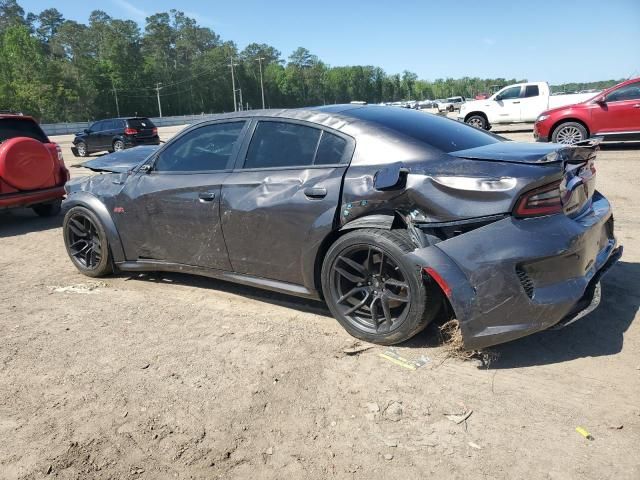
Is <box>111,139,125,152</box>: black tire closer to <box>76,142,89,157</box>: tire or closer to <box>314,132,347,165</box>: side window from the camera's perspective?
<box>76,142,89,157</box>: tire

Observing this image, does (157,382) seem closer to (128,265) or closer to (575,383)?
(128,265)

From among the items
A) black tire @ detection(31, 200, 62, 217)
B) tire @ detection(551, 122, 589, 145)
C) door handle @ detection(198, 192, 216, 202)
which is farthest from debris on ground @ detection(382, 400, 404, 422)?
tire @ detection(551, 122, 589, 145)

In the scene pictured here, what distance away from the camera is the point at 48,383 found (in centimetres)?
304

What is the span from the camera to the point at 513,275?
268 centimetres

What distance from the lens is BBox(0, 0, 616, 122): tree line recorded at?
75562 millimetres

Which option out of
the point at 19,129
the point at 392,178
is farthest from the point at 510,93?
the point at 392,178

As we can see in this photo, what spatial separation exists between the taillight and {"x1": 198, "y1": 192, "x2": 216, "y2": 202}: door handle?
7.24 feet

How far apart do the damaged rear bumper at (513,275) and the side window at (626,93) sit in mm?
11044

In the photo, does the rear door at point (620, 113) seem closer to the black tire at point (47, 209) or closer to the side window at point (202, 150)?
the side window at point (202, 150)

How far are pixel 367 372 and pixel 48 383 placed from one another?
1930 mm

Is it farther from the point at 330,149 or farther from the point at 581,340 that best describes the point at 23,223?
the point at 581,340

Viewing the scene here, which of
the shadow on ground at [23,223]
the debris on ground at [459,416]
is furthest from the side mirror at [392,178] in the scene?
the shadow on ground at [23,223]

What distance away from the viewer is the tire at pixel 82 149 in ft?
→ 69.7

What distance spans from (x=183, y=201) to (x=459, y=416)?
2643mm
